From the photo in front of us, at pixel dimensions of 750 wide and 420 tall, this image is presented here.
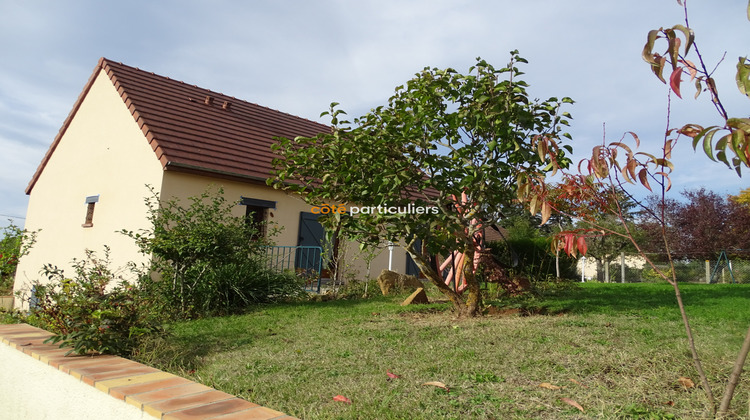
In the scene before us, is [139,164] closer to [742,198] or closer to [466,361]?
[466,361]

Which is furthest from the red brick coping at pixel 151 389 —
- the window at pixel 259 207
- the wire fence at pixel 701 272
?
the wire fence at pixel 701 272

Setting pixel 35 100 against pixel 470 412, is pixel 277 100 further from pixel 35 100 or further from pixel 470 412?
pixel 470 412

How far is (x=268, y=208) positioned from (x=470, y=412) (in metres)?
8.99

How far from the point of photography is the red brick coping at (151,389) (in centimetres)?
224

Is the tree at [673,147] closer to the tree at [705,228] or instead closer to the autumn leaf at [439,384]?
the autumn leaf at [439,384]

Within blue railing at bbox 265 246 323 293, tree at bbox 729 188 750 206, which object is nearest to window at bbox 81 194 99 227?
blue railing at bbox 265 246 323 293

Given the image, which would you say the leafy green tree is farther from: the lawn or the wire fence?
the wire fence

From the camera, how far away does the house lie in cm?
962

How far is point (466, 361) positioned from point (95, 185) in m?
11.0

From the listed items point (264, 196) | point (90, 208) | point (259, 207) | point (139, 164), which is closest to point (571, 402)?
Result: point (264, 196)

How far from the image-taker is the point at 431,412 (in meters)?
2.33

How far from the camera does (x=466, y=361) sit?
327cm

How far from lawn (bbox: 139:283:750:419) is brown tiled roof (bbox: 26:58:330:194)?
4935mm

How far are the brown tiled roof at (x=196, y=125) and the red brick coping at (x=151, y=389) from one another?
618cm
